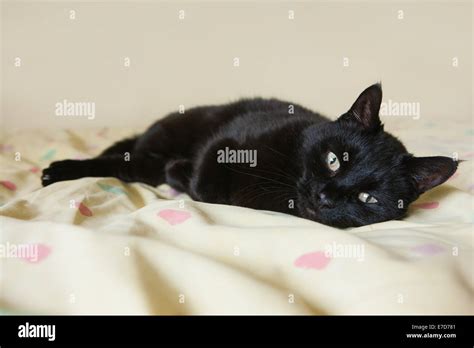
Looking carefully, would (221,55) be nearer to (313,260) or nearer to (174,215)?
(174,215)

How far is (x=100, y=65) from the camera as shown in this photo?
2.18 meters

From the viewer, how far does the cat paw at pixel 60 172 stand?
128 cm

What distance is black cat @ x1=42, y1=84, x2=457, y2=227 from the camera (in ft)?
3.48

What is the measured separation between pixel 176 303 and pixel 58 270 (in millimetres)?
184

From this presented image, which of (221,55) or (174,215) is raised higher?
(221,55)

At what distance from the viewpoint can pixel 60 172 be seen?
1302 mm

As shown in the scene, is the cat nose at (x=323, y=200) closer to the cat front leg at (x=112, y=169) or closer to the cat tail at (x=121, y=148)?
the cat front leg at (x=112, y=169)

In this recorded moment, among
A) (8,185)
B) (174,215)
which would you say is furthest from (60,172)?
(174,215)

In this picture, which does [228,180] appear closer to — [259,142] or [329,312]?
[259,142]

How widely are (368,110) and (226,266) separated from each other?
25.1 inches

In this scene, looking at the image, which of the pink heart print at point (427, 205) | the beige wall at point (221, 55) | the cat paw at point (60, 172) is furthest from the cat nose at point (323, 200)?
the beige wall at point (221, 55)

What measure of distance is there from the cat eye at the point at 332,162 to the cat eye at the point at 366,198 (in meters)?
0.09

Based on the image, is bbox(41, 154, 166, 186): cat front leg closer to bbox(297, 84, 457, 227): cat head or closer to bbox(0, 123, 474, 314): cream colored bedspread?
bbox(0, 123, 474, 314): cream colored bedspread
